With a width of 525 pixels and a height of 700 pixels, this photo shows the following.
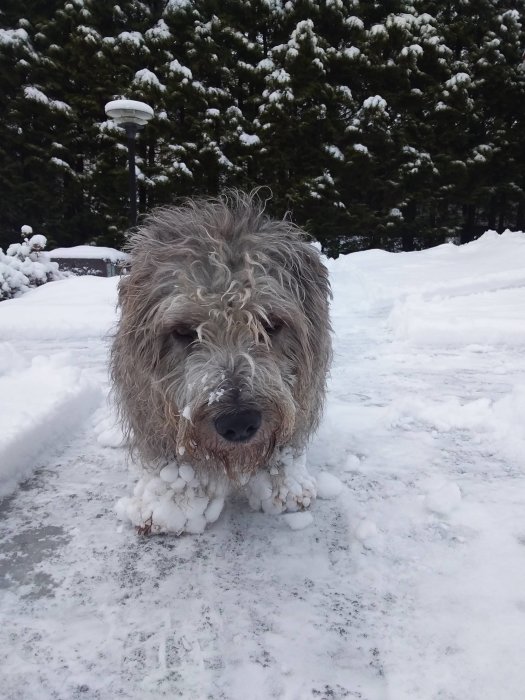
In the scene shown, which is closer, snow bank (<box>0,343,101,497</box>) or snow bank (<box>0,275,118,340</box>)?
snow bank (<box>0,343,101,497</box>)

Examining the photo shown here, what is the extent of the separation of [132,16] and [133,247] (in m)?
21.4

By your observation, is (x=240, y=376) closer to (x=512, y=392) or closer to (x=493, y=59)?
(x=512, y=392)

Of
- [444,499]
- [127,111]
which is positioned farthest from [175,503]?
[127,111]

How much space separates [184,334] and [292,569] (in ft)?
3.39

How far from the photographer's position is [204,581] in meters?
1.70

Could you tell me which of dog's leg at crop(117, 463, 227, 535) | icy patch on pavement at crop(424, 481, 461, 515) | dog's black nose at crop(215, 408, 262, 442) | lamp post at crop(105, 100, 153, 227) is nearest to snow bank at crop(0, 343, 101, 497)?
dog's leg at crop(117, 463, 227, 535)

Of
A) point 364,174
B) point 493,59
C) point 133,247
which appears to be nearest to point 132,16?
point 364,174

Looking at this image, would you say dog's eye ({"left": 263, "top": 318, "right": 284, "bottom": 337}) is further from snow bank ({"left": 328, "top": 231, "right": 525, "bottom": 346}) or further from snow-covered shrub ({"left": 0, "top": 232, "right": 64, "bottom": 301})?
snow-covered shrub ({"left": 0, "top": 232, "right": 64, "bottom": 301})

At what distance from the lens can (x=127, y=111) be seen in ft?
28.1

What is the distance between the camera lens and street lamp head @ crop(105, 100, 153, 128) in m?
8.44

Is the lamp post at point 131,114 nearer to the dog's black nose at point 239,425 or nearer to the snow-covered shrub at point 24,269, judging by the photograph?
the snow-covered shrub at point 24,269

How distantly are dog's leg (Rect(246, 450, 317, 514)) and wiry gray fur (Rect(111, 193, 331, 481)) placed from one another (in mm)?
96

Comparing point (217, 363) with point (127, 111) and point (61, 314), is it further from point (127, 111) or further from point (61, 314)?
point (127, 111)

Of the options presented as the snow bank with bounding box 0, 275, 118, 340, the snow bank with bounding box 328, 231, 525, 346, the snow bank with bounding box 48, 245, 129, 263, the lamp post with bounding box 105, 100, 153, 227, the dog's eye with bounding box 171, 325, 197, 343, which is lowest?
the snow bank with bounding box 0, 275, 118, 340
